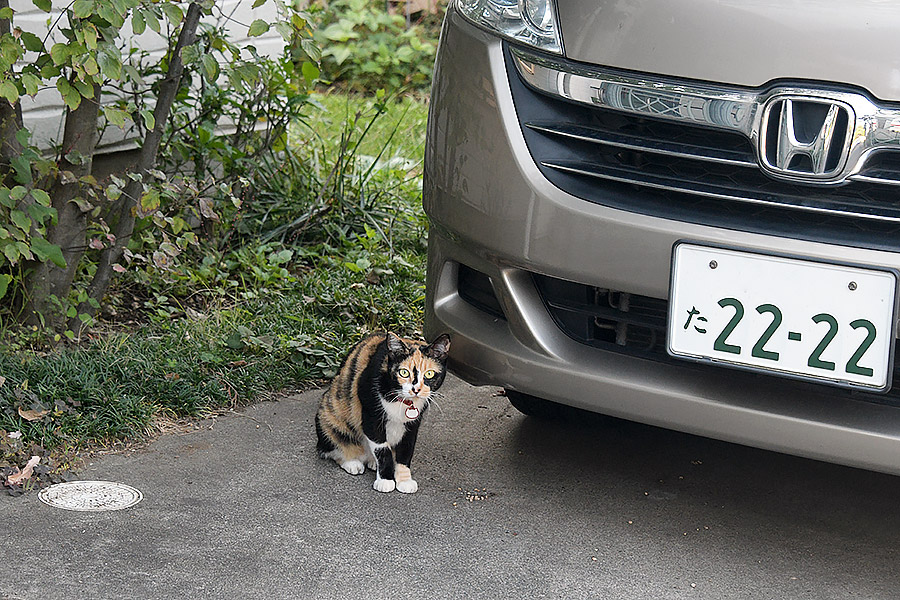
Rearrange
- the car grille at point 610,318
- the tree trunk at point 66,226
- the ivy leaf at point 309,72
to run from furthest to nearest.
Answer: the ivy leaf at point 309,72, the tree trunk at point 66,226, the car grille at point 610,318

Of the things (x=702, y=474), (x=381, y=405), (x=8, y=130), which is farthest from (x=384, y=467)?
(x=8, y=130)

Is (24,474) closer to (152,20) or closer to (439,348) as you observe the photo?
(439,348)

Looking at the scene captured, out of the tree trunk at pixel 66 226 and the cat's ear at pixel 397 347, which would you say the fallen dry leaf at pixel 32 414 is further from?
the cat's ear at pixel 397 347

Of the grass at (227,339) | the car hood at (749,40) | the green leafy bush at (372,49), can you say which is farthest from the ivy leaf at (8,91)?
the green leafy bush at (372,49)

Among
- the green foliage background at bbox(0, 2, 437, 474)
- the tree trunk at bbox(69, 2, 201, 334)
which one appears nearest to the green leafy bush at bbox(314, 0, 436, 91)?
the green foliage background at bbox(0, 2, 437, 474)

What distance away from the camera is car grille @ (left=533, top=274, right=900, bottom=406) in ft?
7.31

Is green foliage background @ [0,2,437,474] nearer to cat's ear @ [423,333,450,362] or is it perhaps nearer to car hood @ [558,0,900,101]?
cat's ear @ [423,333,450,362]

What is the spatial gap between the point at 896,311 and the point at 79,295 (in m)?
2.39

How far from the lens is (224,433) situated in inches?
117

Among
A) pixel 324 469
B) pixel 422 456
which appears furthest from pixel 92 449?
pixel 422 456

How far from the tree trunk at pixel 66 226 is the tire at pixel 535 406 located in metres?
1.42

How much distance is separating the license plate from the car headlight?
0.50 m

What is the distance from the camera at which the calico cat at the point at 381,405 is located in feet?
8.34

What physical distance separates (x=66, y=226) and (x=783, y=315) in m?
2.22
